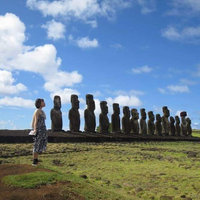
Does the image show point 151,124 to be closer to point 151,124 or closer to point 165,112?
point 151,124

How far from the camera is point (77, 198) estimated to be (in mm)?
3887

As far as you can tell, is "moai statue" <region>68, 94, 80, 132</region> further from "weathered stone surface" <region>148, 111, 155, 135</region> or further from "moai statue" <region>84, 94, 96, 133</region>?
"weathered stone surface" <region>148, 111, 155, 135</region>

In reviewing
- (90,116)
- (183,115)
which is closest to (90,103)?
(90,116)

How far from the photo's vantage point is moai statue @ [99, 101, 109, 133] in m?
22.4

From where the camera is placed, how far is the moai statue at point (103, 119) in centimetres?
2241

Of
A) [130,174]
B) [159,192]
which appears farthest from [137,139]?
[159,192]

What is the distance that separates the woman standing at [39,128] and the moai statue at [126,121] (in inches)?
759

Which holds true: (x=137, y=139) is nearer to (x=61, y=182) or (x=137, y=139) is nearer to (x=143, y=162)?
(x=143, y=162)

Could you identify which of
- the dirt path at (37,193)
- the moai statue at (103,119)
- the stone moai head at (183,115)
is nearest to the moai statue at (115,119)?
the moai statue at (103,119)

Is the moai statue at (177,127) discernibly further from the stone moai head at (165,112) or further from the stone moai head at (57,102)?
the stone moai head at (57,102)

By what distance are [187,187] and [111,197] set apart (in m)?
1.95

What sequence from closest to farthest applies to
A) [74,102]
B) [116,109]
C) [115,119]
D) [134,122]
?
1. [74,102]
2. [115,119]
3. [116,109]
4. [134,122]

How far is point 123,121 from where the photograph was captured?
84.9ft

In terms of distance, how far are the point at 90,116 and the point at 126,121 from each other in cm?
590
